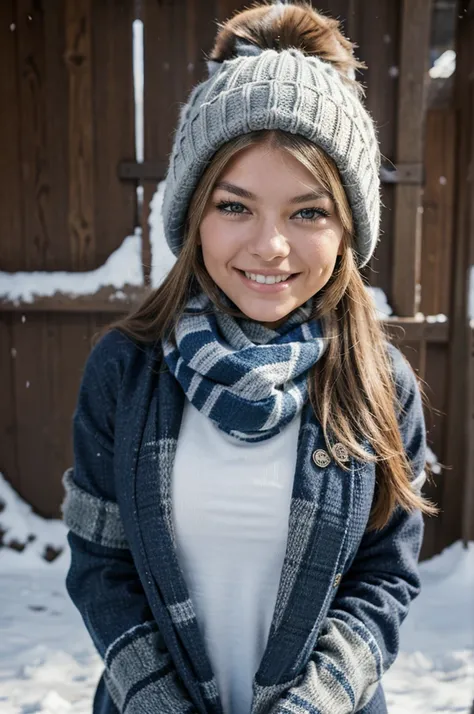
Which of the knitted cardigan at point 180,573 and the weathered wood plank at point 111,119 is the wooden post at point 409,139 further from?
the knitted cardigan at point 180,573

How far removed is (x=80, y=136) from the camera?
3232 mm

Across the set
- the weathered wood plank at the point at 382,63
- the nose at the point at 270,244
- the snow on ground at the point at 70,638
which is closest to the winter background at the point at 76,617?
the snow on ground at the point at 70,638

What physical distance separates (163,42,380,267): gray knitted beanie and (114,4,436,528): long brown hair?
2 centimetres

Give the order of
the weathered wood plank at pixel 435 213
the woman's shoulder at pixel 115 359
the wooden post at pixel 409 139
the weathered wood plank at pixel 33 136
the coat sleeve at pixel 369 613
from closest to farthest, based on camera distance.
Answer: the coat sleeve at pixel 369 613
the woman's shoulder at pixel 115 359
the wooden post at pixel 409 139
the weathered wood plank at pixel 33 136
the weathered wood plank at pixel 435 213

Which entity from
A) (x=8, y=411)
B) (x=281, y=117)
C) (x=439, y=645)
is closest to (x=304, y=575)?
(x=281, y=117)

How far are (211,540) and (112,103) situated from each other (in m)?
2.56

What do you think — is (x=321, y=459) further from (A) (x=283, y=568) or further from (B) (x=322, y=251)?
(B) (x=322, y=251)

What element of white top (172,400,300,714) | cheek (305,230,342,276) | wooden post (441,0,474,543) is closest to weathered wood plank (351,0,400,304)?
wooden post (441,0,474,543)

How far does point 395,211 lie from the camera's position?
3.20m

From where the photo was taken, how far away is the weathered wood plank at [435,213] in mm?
6301

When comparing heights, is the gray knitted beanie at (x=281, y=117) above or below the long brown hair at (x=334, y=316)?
above

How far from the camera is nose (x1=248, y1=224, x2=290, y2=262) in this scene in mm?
1143

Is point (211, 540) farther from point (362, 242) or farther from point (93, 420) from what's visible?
point (362, 242)

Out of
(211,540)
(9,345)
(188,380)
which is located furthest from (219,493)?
(9,345)
